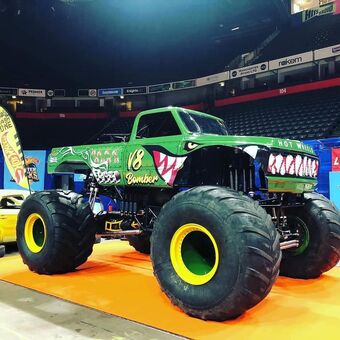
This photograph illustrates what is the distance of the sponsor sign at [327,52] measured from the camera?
17.1 metres

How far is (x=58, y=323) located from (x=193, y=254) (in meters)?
1.39

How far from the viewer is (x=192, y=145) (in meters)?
4.18

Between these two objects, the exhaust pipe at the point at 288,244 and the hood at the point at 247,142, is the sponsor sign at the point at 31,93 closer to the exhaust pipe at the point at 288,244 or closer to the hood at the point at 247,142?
the hood at the point at 247,142

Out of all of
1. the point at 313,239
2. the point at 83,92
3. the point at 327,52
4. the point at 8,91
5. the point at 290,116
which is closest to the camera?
the point at 313,239

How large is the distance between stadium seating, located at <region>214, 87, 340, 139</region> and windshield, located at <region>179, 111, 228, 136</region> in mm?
9820

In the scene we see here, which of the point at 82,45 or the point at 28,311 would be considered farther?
the point at 82,45

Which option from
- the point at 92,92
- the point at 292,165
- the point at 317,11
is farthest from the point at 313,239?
the point at 92,92

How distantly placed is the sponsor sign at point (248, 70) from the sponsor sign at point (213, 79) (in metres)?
0.46

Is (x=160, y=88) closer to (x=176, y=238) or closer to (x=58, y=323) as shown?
(x=176, y=238)

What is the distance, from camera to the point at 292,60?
18.5m

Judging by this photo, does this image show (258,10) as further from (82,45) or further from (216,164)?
(216,164)

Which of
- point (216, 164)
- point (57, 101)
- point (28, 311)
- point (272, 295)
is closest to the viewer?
point (28, 311)

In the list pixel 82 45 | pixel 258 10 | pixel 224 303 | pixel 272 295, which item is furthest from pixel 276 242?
pixel 82 45

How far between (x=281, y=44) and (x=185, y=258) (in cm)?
1981
